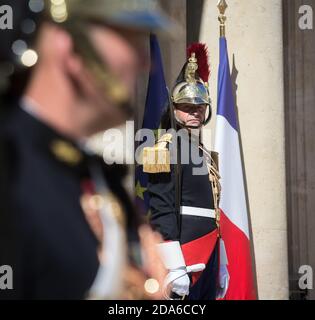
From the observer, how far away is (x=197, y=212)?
3.13m

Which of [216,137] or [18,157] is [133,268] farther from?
[216,137]

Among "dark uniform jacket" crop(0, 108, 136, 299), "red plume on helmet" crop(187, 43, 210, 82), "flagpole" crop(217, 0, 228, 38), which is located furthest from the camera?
"flagpole" crop(217, 0, 228, 38)

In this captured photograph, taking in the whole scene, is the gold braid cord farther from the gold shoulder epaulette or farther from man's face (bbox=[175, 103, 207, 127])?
the gold shoulder epaulette

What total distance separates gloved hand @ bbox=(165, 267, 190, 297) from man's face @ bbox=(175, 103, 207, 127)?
0.66 meters

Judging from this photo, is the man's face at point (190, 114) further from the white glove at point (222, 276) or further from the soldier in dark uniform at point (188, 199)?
the white glove at point (222, 276)

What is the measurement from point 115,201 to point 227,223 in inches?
103

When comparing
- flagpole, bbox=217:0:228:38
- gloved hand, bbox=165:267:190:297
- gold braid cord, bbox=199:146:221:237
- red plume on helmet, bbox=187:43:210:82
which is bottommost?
gloved hand, bbox=165:267:190:297

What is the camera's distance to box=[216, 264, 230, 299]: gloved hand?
332 cm

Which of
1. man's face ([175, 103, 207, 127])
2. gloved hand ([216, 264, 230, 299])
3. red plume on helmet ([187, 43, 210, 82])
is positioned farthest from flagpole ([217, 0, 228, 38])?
gloved hand ([216, 264, 230, 299])

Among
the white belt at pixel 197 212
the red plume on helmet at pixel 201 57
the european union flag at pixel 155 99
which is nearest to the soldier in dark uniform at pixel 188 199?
the white belt at pixel 197 212

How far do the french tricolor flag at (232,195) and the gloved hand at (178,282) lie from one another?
612 mm

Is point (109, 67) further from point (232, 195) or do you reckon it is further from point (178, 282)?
point (232, 195)

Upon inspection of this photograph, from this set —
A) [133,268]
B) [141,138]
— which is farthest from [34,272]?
[141,138]

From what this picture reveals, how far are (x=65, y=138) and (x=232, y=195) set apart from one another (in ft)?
9.13
